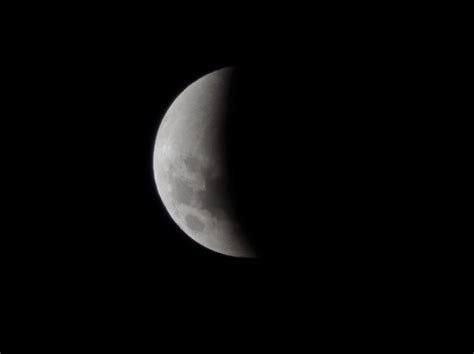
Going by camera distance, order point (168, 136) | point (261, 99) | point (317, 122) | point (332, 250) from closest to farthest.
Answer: point (317, 122) → point (261, 99) → point (332, 250) → point (168, 136)

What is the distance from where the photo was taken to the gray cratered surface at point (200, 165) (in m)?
4.16

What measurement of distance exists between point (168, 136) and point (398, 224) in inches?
93.7

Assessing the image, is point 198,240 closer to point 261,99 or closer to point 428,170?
point 261,99

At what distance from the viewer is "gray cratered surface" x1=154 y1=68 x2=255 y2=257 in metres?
4.16

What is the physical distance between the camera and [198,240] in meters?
4.90

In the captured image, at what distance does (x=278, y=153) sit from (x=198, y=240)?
1605mm

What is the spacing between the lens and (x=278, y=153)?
12.6 feet

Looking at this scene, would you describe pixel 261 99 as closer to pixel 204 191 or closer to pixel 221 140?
pixel 221 140

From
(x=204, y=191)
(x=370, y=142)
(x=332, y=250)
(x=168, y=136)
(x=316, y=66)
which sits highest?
(x=316, y=66)

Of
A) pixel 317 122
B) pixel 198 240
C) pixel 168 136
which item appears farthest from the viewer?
pixel 198 240

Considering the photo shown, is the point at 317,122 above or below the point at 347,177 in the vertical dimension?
above

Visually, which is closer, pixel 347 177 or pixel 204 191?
pixel 347 177

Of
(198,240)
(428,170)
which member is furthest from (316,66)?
(198,240)

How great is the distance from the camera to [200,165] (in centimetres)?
421
